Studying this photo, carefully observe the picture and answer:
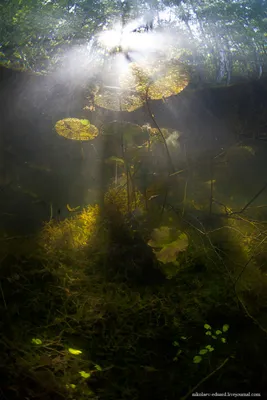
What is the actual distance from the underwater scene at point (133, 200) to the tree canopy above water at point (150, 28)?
1 centimetres

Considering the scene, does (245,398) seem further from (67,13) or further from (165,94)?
(67,13)

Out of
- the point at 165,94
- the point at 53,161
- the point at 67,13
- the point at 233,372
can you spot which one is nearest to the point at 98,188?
the point at 53,161

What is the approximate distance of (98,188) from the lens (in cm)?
245

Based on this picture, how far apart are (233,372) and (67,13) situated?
325 centimetres

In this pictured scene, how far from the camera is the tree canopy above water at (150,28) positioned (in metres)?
2.64

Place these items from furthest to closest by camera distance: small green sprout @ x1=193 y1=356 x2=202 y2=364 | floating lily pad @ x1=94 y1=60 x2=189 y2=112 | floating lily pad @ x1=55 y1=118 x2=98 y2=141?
floating lily pad @ x1=55 y1=118 x2=98 y2=141, floating lily pad @ x1=94 y1=60 x2=189 y2=112, small green sprout @ x1=193 y1=356 x2=202 y2=364

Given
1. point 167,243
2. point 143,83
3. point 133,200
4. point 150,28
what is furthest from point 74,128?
point 150,28

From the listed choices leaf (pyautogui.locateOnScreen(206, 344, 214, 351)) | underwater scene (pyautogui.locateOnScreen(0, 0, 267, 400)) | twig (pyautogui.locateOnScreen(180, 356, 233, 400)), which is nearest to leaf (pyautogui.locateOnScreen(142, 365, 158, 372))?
underwater scene (pyautogui.locateOnScreen(0, 0, 267, 400))

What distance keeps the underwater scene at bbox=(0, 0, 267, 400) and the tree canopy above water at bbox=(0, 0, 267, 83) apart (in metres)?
0.01

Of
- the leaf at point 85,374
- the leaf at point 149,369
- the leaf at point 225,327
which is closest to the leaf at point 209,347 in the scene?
the leaf at point 225,327

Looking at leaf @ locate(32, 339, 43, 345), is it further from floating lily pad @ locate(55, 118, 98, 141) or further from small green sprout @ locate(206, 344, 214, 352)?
floating lily pad @ locate(55, 118, 98, 141)

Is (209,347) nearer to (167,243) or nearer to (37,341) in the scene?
(167,243)

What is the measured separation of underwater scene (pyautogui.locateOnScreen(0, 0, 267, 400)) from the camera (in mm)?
1365

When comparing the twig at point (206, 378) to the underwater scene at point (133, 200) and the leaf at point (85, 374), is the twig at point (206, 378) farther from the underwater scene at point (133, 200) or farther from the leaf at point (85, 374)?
the leaf at point (85, 374)
